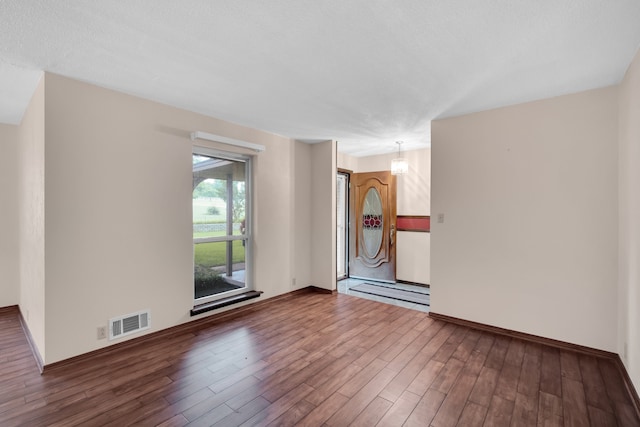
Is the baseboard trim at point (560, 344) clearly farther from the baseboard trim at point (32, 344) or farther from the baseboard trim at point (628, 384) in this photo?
the baseboard trim at point (32, 344)

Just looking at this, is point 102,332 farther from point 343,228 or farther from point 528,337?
point 343,228

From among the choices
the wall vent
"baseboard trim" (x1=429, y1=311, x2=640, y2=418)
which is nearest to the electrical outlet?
the wall vent

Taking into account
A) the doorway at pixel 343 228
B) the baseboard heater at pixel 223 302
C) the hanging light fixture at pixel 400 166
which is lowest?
the baseboard heater at pixel 223 302

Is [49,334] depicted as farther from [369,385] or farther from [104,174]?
[369,385]

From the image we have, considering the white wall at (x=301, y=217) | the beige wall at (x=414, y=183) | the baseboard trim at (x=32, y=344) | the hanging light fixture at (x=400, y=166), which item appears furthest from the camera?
the beige wall at (x=414, y=183)

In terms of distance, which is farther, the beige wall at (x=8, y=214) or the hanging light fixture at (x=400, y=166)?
the hanging light fixture at (x=400, y=166)

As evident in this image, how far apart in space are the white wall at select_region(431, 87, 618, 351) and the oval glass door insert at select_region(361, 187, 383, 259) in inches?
79.9

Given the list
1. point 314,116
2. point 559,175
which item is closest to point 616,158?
point 559,175

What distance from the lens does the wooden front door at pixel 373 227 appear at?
5.49 m

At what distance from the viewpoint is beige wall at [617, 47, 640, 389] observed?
209cm

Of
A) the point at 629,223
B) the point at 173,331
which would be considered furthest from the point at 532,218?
the point at 173,331

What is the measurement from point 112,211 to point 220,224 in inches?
49.7

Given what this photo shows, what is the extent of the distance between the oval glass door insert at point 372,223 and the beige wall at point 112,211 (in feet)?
10.2

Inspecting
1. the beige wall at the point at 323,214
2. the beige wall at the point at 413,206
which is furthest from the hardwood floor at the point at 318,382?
the beige wall at the point at 413,206
